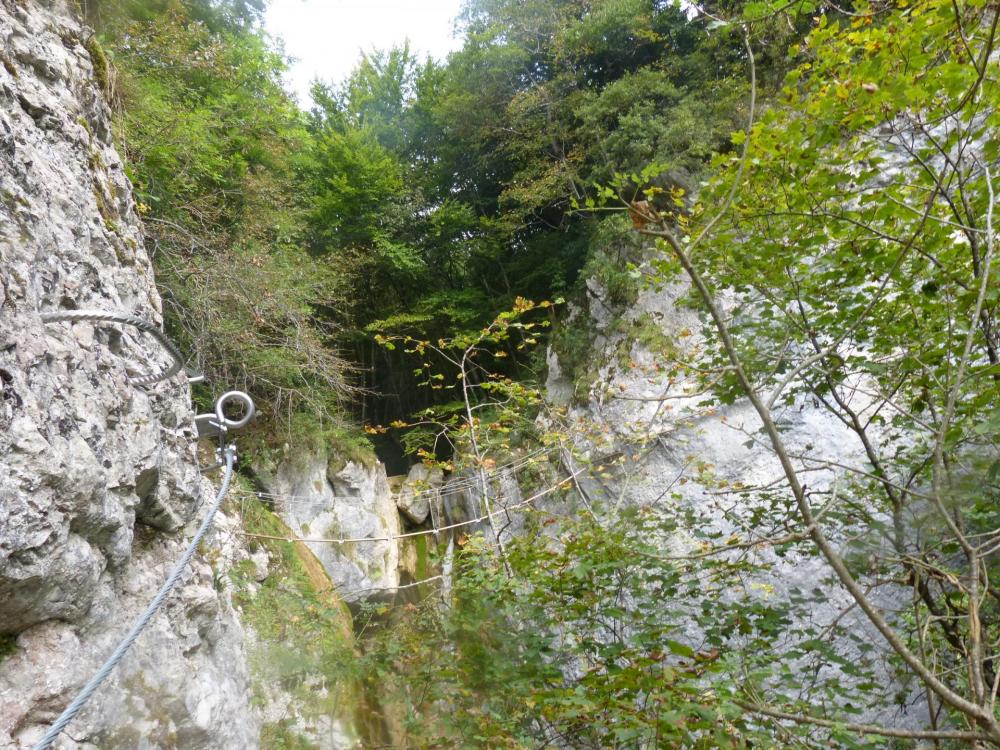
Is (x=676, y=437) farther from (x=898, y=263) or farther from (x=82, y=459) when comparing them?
(x=82, y=459)

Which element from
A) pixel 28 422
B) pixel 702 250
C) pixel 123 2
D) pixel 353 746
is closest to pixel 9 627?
pixel 28 422

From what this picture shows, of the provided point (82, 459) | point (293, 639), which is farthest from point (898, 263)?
point (293, 639)

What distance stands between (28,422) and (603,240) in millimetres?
8188

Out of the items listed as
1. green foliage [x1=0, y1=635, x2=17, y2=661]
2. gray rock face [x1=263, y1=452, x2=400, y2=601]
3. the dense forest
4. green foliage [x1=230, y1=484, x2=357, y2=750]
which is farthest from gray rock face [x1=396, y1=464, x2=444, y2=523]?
green foliage [x1=0, y1=635, x2=17, y2=661]

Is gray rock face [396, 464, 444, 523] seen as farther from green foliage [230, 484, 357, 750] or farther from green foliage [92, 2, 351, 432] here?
green foliage [230, 484, 357, 750]

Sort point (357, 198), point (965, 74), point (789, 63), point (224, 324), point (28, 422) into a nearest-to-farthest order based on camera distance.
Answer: point (28, 422)
point (965, 74)
point (224, 324)
point (789, 63)
point (357, 198)

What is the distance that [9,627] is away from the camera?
4.50ft

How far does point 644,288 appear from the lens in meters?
3.14

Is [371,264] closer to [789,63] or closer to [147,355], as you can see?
[789,63]

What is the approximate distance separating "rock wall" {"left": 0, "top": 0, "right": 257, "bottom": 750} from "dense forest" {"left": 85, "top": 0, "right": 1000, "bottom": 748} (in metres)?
1.13

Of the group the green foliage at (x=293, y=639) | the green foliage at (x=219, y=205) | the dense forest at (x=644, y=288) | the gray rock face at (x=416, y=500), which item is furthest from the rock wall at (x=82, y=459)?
the gray rock face at (x=416, y=500)

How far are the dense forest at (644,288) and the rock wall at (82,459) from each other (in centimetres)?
113

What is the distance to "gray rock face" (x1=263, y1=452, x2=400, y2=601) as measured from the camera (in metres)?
8.05

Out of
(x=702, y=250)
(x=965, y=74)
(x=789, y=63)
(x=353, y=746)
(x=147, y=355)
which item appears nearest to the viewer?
(x=965, y=74)
